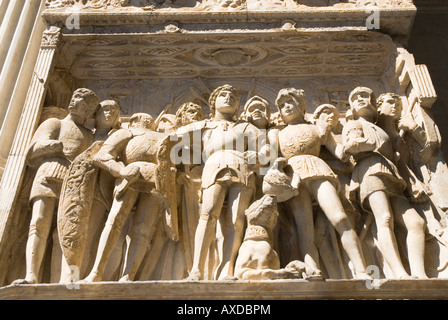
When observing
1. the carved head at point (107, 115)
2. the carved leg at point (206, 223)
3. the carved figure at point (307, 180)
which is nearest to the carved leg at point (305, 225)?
the carved figure at point (307, 180)

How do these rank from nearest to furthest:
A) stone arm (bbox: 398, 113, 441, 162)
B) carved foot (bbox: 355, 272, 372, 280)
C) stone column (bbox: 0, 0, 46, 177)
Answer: carved foot (bbox: 355, 272, 372, 280), stone arm (bbox: 398, 113, 441, 162), stone column (bbox: 0, 0, 46, 177)

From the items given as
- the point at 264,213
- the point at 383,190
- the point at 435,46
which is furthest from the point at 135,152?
the point at 435,46

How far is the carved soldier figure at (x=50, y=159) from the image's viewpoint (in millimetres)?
5918

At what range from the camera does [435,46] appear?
9562 mm

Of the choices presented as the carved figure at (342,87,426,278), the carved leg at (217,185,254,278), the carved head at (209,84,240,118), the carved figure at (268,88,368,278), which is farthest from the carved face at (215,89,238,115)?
the carved figure at (342,87,426,278)

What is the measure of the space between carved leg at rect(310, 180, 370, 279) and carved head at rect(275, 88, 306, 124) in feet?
2.86

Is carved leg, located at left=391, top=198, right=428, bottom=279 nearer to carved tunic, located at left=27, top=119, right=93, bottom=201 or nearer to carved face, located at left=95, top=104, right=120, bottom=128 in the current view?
carved face, located at left=95, top=104, right=120, bottom=128

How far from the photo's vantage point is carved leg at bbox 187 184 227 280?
18.6 feet

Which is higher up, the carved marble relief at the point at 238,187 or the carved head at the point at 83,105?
the carved head at the point at 83,105

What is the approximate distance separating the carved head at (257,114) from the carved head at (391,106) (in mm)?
1253

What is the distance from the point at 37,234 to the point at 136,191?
1.00 metres

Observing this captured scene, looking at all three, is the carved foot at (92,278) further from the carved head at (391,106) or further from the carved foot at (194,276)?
the carved head at (391,106)

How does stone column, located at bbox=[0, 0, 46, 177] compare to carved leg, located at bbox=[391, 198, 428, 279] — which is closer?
carved leg, located at bbox=[391, 198, 428, 279]

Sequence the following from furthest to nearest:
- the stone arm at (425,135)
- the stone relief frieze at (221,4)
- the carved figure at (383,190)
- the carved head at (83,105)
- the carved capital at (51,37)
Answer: the stone relief frieze at (221,4), the carved capital at (51,37), the carved head at (83,105), the stone arm at (425,135), the carved figure at (383,190)
